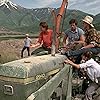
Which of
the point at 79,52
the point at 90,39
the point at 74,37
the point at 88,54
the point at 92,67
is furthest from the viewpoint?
the point at 74,37

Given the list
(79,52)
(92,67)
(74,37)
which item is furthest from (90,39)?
(74,37)

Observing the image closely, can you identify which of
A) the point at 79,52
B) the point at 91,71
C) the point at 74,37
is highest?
the point at 74,37

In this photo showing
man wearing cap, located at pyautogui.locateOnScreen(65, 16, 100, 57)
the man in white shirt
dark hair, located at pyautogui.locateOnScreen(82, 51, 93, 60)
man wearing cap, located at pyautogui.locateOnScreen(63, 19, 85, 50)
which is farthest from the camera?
man wearing cap, located at pyautogui.locateOnScreen(63, 19, 85, 50)

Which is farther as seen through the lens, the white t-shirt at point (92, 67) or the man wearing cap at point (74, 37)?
the man wearing cap at point (74, 37)

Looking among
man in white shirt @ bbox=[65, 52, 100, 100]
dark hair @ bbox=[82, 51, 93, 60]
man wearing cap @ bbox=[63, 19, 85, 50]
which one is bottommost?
man in white shirt @ bbox=[65, 52, 100, 100]

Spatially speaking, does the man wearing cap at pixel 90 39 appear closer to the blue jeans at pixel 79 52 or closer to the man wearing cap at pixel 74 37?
the blue jeans at pixel 79 52

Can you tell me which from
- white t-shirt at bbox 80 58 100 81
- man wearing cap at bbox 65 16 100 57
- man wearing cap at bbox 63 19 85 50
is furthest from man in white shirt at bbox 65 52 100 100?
man wearing cap at bbox 63 19 85 50

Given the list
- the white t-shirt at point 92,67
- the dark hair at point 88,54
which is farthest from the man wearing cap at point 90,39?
the white t-shirt at point 92,67

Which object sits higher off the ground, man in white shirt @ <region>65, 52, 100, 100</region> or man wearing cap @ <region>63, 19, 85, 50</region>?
man wearing cap @ <region>63, 19, 85, 50</region>

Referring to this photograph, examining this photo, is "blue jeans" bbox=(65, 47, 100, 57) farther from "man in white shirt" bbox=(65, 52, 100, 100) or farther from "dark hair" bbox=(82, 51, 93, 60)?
"man in white shirt" bbox=(65, 52, 100, 100)

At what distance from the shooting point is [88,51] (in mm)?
6301

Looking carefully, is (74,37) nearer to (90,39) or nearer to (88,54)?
(90,39)

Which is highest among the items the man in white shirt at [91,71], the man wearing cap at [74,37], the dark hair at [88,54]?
the man wearing cap at [74,37]

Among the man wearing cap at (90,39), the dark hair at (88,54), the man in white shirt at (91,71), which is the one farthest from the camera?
the man wearing cap at (90,39)
